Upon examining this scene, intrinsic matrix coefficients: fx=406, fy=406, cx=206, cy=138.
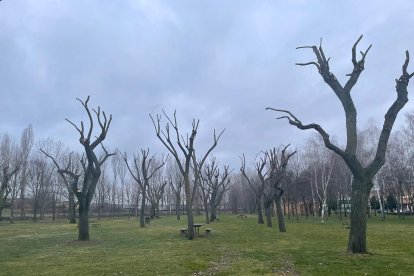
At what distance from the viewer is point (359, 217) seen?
46.4 ft

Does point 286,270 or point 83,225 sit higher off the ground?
point 83,225

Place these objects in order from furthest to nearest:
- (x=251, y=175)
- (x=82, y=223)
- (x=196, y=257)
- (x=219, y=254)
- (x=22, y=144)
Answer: (x=251, y=175), (x=22, y=144), (x=82, y=223), (x=219, y=254), (x=196, y=257)

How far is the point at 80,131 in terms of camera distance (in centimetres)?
2172

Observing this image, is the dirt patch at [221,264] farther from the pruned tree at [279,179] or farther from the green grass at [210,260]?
the pruned tree at [279,179]

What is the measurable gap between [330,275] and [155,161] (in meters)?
72.0

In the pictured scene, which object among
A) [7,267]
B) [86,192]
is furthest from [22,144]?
[7,267]


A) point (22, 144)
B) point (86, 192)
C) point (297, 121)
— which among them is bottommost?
point (86, 192)

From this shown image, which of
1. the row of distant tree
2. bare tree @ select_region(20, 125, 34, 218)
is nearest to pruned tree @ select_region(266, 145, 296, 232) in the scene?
the row of distant tree

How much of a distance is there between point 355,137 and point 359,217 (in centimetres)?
286

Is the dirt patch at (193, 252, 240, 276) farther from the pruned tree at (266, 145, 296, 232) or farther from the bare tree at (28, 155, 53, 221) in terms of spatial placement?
the bare tree at (28, 155, 53, 221)

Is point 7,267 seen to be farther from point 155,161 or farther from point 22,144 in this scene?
point 155,161

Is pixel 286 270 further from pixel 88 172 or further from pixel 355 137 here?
pixel 88 172

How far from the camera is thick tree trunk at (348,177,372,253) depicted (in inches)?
554

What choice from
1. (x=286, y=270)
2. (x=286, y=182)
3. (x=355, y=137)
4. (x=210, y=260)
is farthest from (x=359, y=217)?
(x=286, y=182)
